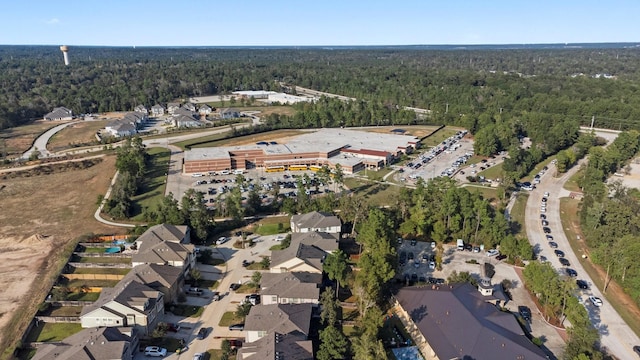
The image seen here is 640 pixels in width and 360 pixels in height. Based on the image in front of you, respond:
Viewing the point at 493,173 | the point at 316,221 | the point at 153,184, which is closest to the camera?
the point at 316,221

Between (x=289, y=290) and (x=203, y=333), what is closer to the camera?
(x=203, y=333)

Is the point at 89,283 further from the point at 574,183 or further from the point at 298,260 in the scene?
the point at 574,183

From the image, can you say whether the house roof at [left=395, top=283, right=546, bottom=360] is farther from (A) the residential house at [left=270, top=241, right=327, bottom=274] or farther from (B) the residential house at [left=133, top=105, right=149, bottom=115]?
(B) the residential house at [left=133, top=105, right=149, bottom=115]

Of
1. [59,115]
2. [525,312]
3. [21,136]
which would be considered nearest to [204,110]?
[59,115]

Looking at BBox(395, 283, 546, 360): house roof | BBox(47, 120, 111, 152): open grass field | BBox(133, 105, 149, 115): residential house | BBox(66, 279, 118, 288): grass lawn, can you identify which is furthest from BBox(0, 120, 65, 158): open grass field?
BBox(395, 283, 546, 360): house roof

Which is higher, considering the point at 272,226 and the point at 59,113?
the point at 59,113

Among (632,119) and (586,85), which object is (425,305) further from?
(586,85)

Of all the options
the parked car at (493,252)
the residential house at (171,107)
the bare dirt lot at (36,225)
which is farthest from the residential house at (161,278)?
the residential house at (171,107)
